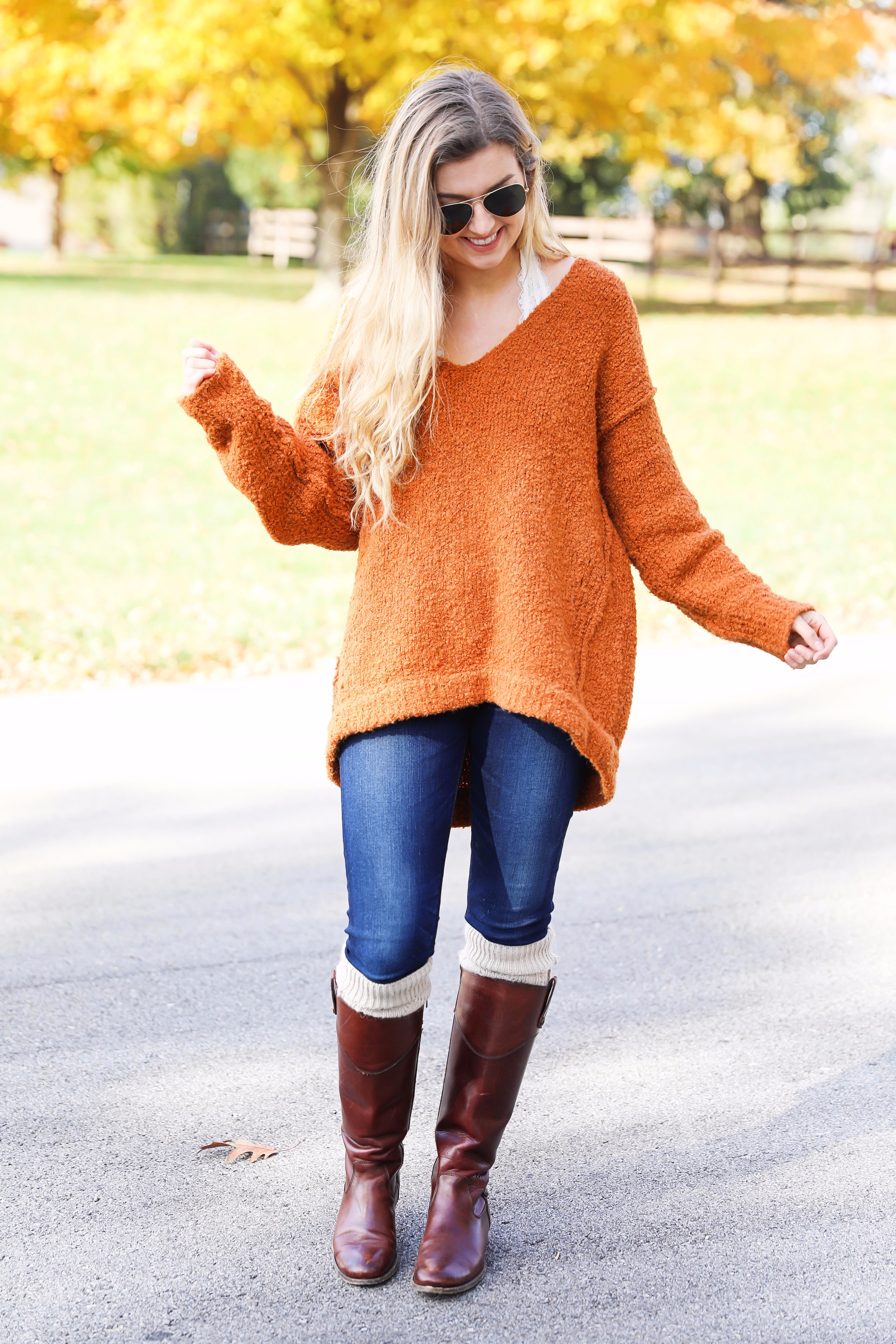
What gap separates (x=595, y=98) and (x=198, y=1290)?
17558mm

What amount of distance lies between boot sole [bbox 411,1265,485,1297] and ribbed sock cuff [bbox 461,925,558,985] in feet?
1.67

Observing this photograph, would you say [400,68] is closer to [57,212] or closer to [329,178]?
[329,178]

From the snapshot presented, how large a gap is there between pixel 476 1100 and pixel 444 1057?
2.39 feet

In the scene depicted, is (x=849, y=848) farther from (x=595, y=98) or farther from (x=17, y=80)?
(x=17, y=80)

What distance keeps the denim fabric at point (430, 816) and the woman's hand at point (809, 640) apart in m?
0.47

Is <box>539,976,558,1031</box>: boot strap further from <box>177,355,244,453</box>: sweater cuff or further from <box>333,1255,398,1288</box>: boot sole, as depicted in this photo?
<box>177,355,244,453</box>: sweater cuff

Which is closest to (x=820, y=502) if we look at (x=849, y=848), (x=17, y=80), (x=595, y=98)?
(x=849, y=848)

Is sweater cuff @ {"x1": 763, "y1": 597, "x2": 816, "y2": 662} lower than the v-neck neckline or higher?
lower

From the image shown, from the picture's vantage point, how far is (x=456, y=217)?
7.72ft

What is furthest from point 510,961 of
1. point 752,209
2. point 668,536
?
point 752,209

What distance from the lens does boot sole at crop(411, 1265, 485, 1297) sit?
241 centimetres

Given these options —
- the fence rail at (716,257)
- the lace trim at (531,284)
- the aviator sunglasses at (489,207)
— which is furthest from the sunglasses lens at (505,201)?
the fence rail at (716,257)

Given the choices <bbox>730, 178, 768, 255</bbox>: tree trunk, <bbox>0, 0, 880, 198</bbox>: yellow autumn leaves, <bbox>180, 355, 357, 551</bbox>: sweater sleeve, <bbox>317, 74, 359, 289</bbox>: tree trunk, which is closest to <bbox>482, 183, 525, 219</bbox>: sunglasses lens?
<bbox>180, 355, 357, 551</bbox>: sweater sleeve

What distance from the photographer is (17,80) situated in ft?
57.7
